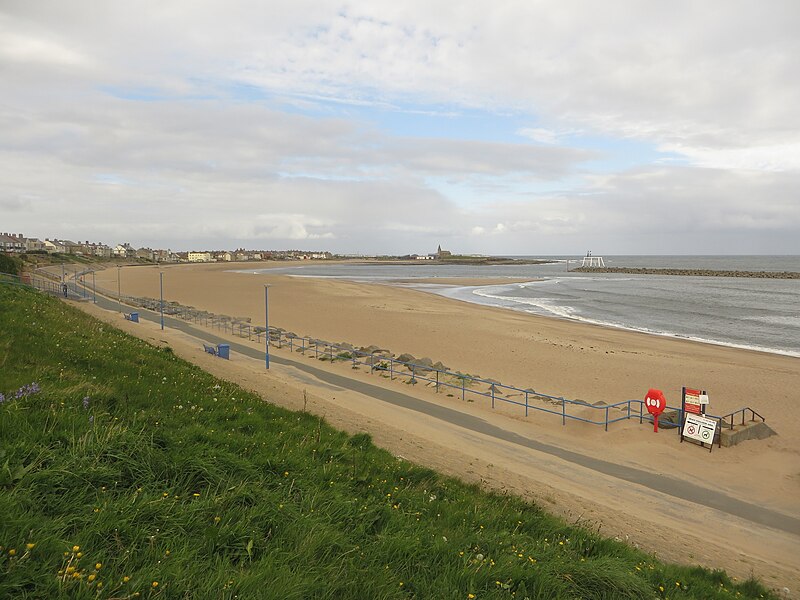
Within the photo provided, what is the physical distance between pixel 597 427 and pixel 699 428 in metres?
2.77

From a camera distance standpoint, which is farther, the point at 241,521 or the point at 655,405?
the point at 655,405

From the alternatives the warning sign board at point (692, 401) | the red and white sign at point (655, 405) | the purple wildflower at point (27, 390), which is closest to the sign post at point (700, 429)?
the warning sign board at point (692, 401)

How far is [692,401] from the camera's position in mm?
14289

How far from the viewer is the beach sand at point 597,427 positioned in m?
9.26

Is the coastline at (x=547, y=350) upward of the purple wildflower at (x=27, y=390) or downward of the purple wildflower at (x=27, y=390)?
downward

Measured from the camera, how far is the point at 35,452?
473 cm

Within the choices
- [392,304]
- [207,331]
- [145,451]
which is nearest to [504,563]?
[145,451]

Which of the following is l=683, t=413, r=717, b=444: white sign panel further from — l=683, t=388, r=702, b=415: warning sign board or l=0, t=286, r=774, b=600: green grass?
l=0, t=286, r=774, b=600: green grass

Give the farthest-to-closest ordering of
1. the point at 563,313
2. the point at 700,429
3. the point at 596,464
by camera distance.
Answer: the point at 563,313, the point at 700,429, the point at 596,464

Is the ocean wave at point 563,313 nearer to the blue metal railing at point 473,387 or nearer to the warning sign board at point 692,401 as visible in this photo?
the blue metal railing at point 473,387

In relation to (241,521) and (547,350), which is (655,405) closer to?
(547,350)

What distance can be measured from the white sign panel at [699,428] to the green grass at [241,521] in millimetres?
7881

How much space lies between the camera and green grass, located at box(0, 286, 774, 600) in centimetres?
370

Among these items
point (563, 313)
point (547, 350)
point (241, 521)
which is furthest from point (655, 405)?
point (563, 313)
